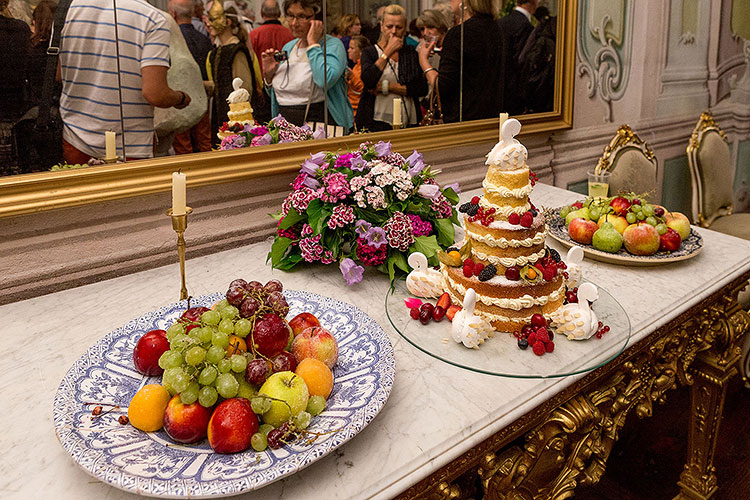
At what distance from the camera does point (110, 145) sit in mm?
1290

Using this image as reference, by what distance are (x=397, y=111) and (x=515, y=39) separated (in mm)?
651

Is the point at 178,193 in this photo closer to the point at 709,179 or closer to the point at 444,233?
the point at 444,233

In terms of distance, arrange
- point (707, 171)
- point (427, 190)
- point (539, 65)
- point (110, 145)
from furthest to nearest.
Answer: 1. point (707, 171)
2. point (539, 65)
3. point (427, 190)
4. point (110, 145)

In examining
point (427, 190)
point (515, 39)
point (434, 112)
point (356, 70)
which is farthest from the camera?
point (515, 39)

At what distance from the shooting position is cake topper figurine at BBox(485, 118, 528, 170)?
1019 millimetres

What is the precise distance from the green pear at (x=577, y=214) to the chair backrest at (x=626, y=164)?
0.90 meters

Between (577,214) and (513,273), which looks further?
(577,214)

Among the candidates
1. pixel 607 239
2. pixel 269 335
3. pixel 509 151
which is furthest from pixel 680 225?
pixel 269 335

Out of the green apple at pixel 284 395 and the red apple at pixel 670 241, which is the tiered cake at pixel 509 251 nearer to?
the green apple at pixel 284 395

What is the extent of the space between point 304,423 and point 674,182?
3210 mm

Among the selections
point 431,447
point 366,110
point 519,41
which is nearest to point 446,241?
point 366,110

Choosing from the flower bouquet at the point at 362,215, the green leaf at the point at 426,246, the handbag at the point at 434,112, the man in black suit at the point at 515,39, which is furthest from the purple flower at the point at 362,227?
the man in black suit at the point at 515,39

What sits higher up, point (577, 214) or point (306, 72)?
point (306, 72)

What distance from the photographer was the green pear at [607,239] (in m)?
1.45
